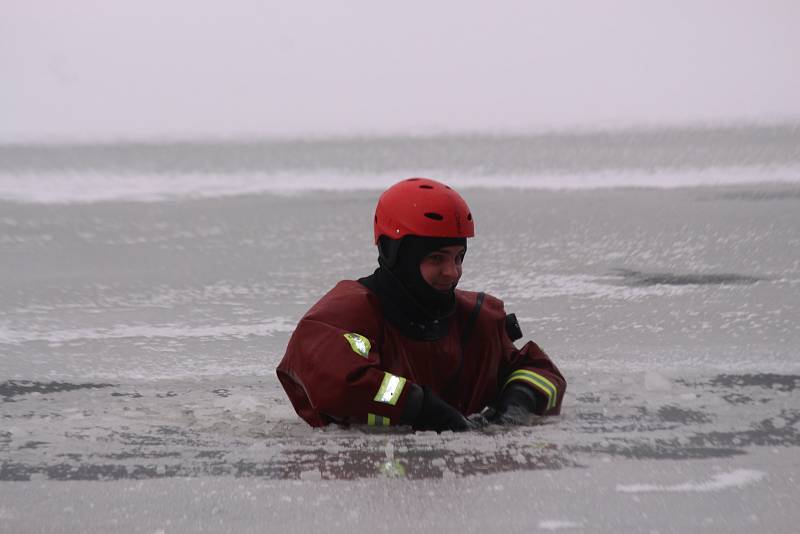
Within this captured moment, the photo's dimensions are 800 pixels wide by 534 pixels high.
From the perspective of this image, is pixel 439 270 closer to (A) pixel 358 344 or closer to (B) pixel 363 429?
(A) pixel 358 344

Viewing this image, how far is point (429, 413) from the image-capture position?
11.0 ft

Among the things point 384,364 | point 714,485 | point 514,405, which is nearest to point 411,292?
point 384,364

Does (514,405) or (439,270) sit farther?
(514,405)

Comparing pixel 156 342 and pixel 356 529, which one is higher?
pixel 356 529

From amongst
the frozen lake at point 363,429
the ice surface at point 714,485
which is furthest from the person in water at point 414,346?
the ice surface at point 714,485

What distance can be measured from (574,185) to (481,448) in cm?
639

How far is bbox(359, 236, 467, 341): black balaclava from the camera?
350 cm

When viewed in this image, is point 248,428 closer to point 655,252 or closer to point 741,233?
point 655,252

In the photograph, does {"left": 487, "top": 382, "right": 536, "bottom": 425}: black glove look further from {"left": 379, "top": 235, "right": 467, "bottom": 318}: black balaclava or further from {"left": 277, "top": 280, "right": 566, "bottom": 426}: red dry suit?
{"left": 379, "top": 235, "right": 467, "bottom": 318}: black balaclava

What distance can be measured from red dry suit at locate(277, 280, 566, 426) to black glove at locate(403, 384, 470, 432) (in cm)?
3

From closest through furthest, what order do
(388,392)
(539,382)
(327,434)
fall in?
(388,392)
(327,434)
(539,382)

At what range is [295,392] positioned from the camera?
11.7 feet

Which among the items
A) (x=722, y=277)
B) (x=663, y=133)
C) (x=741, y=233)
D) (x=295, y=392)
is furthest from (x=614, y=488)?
(x=663, y=133)

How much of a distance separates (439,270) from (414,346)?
9.4 inches
